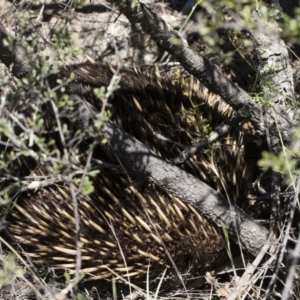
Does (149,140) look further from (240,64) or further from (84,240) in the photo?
(240,64)

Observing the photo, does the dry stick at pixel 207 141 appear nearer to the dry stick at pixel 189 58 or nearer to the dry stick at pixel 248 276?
the dry stick at pixel 189 58

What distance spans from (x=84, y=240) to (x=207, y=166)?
65 cm

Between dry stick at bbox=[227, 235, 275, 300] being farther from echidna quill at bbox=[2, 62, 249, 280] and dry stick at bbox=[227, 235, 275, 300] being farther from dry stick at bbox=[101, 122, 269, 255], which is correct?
echidna quill at bbox=[2, 62, 249, 280]

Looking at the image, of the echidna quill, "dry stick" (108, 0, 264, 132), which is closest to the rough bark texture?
"dry stick" (108, 0, 264, 132)

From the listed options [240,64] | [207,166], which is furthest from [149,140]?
[240,64]

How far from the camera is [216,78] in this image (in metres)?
2.76

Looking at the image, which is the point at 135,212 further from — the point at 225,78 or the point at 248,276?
the point at 225,78

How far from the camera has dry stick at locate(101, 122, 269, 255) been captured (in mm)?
2500

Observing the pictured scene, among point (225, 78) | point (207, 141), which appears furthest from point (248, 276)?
point (225, 78)

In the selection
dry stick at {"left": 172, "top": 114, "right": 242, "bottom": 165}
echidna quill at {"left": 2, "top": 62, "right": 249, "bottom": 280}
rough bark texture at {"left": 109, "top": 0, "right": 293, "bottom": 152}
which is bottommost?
echidna quill at {"left": 2, "top": 62, "right": 249, "bottom": 280}

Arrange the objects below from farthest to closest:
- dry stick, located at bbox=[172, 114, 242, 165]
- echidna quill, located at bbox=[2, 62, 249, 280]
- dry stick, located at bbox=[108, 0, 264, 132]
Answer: echidna quill, located at bbox=[2, 62, 249, 280], dry stick, located at bbox=[172, 114, 242, 165], dry stick, located at bbox=[108, 0, 264, 132]

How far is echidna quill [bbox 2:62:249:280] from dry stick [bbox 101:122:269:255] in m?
0.16

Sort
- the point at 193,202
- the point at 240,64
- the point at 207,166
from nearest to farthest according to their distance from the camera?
the point at 193,202 → the point at 207,166 → the point at 240,64

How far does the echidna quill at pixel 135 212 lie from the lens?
290 cm
